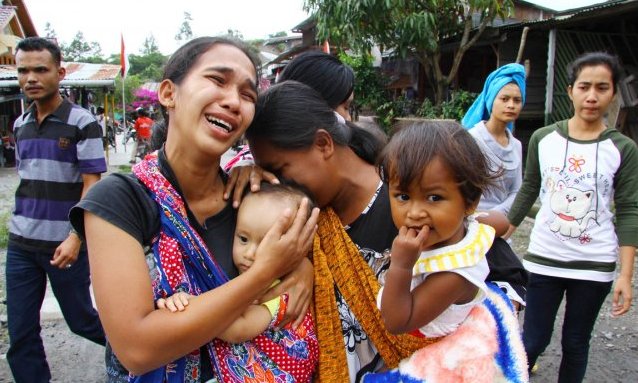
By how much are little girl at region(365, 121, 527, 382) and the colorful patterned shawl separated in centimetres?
31

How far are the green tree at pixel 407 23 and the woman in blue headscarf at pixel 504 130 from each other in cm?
536

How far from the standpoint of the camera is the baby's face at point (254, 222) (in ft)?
4.90

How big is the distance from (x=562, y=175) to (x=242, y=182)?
6.50ft

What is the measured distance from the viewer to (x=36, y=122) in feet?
10.5

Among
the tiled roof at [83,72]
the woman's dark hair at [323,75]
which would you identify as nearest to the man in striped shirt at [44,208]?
the woman's dark hair at [323,75]

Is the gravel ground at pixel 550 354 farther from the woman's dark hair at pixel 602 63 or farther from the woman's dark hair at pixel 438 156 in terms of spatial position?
the woman's dark hair at pixel 438 156

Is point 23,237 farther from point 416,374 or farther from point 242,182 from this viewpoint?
point 416,374

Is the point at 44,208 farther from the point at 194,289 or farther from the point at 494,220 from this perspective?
the point at 494,220

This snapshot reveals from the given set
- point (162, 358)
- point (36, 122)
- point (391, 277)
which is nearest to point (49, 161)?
point (36, 122)

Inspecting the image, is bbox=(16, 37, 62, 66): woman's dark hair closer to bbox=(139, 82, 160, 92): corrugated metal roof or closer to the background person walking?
bbox=(139, 82, 160, 92): corrugated metal roof

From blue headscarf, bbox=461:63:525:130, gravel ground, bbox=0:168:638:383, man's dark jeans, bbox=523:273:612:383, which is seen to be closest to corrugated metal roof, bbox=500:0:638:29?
blue headscarf, bbox=461:63:525:130

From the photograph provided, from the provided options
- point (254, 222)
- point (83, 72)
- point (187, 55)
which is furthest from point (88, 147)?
point (83, 72)

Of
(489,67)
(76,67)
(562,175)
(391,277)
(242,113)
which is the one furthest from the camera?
(76,67)

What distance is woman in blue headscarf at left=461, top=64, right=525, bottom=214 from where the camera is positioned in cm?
348
